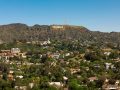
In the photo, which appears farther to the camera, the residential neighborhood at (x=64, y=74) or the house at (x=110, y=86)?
the house at (x=110, y=86)

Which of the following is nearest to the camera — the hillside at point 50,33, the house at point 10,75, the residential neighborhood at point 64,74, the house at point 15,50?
the residential neighborhood at point 64,74

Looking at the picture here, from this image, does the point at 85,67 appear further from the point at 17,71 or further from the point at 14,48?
the point at 14,48

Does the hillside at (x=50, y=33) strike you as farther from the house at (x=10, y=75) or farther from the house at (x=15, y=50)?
the house at (x=10, y=75)

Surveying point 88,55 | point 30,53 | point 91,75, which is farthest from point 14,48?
point 91,75

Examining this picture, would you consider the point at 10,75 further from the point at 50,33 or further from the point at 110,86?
the point at 50,33

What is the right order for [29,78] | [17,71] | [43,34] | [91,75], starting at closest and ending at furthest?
[29,78]
[91,75]
[17,71]
[43,34]

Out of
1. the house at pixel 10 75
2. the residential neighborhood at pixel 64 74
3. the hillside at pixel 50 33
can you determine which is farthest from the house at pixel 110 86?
the hillside at pixel 50 33

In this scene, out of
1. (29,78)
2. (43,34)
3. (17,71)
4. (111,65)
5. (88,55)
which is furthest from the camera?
(43,34)

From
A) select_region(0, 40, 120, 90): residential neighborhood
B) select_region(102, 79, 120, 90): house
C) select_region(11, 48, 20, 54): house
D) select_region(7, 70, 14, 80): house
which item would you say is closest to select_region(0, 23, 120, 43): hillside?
select_region(11, 48, 20, 54): house

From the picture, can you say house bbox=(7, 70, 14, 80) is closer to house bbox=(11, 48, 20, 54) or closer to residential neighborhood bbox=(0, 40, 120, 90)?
residential neighborhood bbox=(0, 40, 120, 90)
